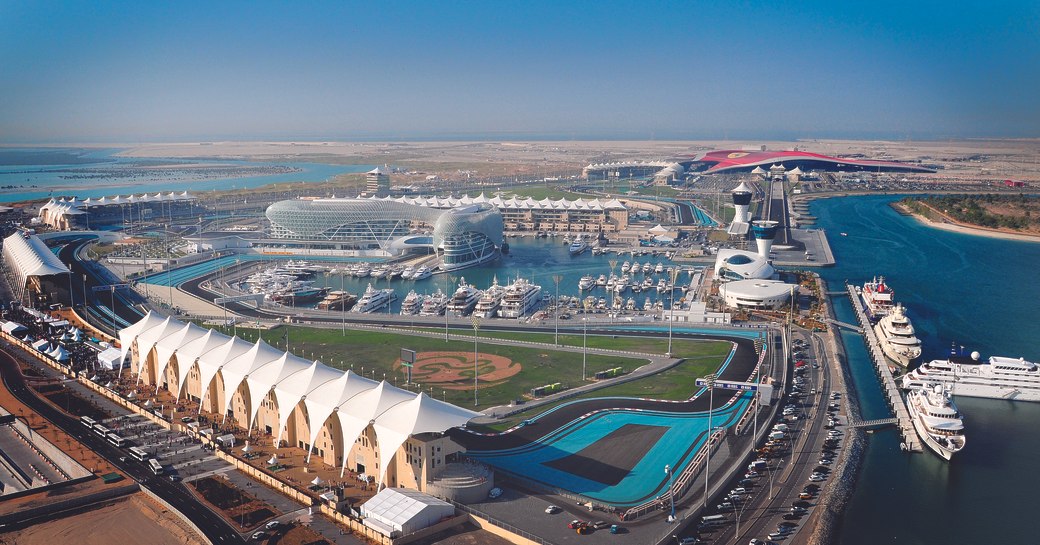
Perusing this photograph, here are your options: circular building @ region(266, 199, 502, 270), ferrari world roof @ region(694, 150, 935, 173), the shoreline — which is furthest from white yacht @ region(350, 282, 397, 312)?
ferrari world roof @ region(694, 150, 935, 173)

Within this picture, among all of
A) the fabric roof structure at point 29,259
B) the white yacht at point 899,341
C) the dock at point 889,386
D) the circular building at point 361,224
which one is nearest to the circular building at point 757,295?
the dock at point 889,386

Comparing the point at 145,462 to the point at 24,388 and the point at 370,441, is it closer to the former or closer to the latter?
the point at 370,441

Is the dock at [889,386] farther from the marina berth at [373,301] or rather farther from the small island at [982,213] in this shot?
the small island at [982,213]

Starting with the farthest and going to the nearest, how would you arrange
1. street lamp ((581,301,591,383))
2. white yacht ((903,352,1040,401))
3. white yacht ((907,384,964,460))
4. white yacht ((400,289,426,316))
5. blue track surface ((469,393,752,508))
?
white yacht ((400,289,426,316))
street lamp ((581,301,591,383))
white yacht ((903,352,1040,401))
white yacht ((907,384,964,460))
blue track surface ((469,393,752,508))

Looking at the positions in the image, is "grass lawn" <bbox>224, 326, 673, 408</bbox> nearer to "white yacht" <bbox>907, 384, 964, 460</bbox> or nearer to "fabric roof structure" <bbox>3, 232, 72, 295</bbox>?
"white yacht" <bbox>907, 384, 964, 460</bbox>

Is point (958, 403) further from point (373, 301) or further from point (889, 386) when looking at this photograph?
point (373, 301)

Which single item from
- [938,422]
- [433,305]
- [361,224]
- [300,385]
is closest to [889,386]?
[938,422]

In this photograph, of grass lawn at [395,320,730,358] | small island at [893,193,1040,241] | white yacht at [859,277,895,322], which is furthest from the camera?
small island at [893,193,1040,241]
